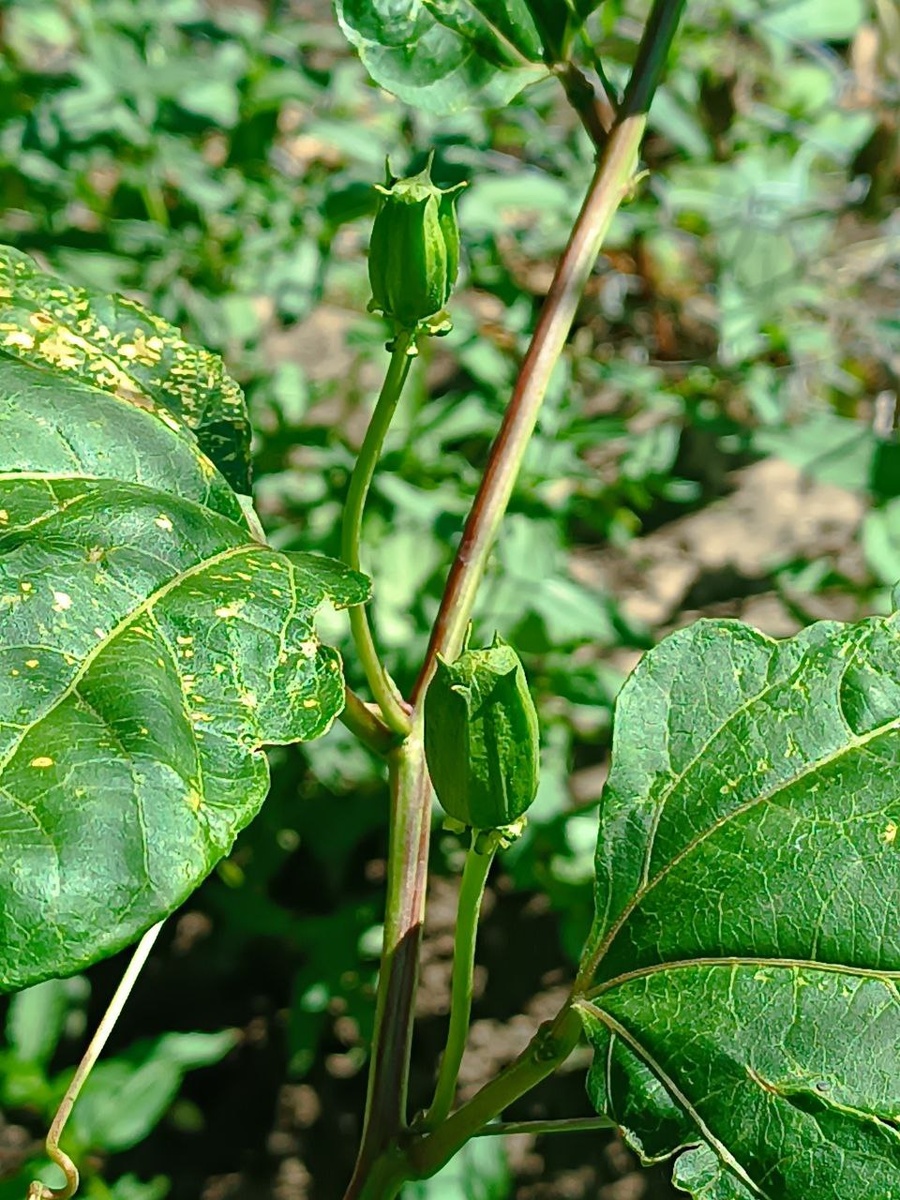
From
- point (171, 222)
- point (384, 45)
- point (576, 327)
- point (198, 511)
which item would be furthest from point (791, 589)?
point (198, 511)

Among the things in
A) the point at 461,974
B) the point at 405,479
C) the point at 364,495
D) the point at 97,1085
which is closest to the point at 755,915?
the point at 461,974

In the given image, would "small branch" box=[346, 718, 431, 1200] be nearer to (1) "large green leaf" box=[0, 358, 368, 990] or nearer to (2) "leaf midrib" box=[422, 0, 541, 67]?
(1) "large green leaf" box=[0, 358, 368, 990]

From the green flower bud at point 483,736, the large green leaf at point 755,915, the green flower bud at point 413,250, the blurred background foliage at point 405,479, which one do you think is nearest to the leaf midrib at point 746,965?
the large green leaf at point 755,915

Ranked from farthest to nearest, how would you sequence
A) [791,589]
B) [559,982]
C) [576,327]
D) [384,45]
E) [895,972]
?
[576,327] < [791,589] < [559,982] < [384,45] < [895,972]

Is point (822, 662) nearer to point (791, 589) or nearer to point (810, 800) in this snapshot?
point (810, 800)

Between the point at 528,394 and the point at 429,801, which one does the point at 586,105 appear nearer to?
the point at 528,394
